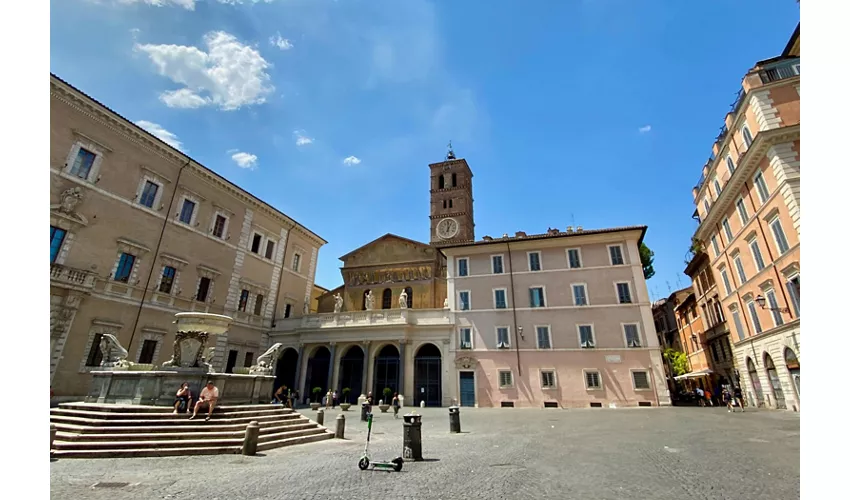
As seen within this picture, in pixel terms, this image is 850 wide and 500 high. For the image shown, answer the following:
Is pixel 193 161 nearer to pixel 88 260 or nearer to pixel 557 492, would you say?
pixel 88 260

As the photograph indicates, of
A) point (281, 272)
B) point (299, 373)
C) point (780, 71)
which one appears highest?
point (780, 71)

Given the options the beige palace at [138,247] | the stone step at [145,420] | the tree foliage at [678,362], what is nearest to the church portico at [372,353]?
the beige palace at [138,247]

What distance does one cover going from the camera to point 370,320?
2827 centimetres

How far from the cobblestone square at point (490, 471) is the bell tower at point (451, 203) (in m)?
41.3

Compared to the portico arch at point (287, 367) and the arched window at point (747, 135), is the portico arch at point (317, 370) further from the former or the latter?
the arched window at point (747, 135)

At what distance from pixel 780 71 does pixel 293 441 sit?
88.2ft

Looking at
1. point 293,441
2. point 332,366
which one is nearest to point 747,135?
point 293,441

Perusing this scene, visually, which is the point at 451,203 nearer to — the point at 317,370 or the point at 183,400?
the point at 317,370

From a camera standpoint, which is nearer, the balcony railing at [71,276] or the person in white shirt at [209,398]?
the person in white shirt at [209,398]

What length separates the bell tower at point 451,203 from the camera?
52906mm

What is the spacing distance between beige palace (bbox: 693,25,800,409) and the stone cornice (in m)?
30.5

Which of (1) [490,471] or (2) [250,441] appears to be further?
(2) [250,441]
